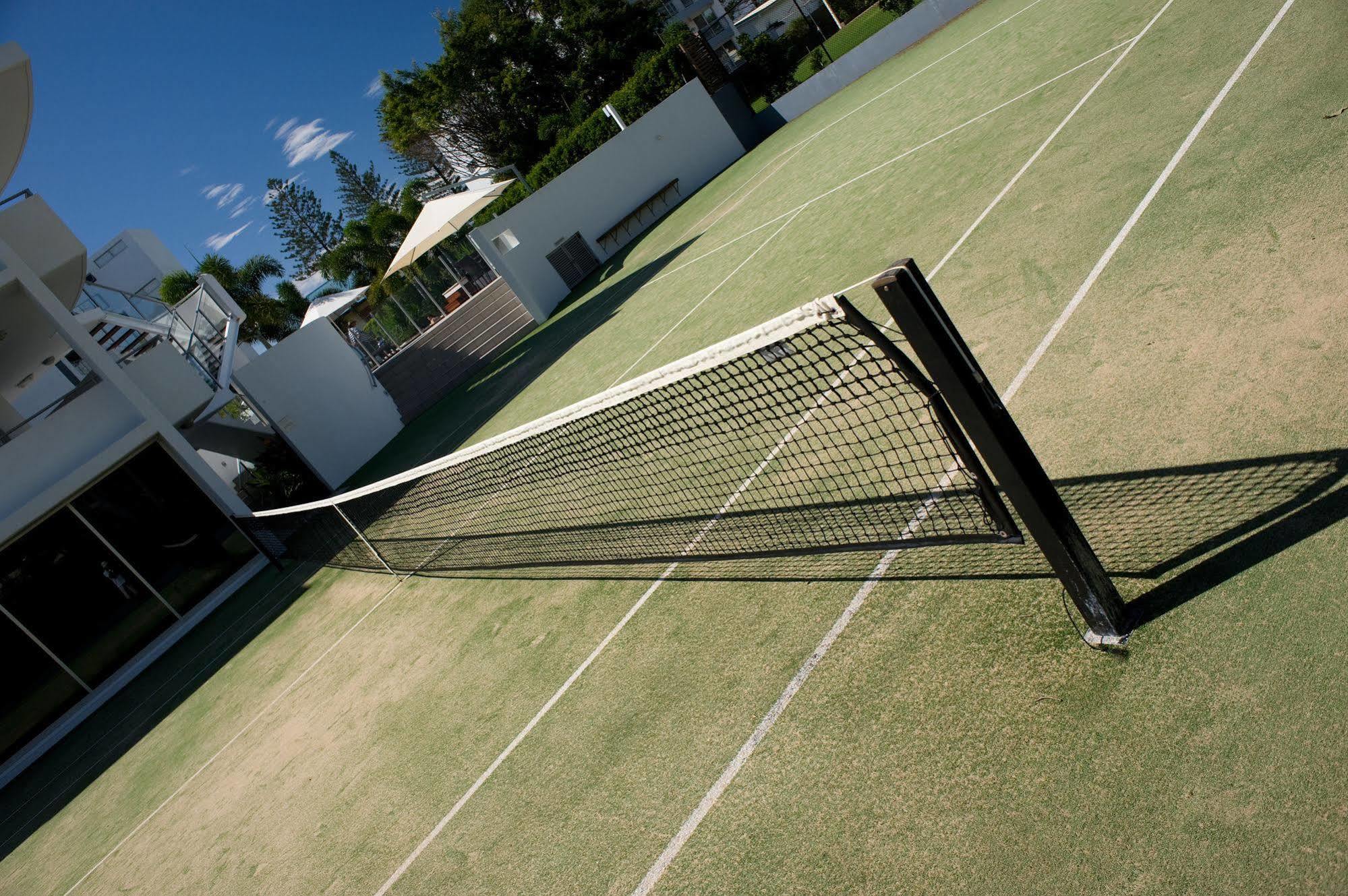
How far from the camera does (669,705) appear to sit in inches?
202

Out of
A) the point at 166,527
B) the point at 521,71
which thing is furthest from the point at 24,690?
the point at 521,71

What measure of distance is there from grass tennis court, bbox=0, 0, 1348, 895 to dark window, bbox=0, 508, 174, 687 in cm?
229

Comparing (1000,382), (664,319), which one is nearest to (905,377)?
(1000,382)

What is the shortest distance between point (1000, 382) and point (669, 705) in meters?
3.54

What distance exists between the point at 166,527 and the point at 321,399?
15.6ft

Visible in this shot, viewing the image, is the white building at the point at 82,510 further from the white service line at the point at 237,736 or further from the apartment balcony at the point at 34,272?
the white service line at the point at 237,736

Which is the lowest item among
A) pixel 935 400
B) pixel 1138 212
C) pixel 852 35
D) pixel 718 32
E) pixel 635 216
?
pixel 1138 212

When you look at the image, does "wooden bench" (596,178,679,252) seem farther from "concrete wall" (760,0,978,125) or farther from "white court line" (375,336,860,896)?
"white court line" (375,336,860,896)

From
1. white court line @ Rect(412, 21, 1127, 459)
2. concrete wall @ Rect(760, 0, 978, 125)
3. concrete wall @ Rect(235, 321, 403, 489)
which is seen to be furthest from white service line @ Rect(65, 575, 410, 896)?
concrete wall @ Rect(760, 0, 978, 125)

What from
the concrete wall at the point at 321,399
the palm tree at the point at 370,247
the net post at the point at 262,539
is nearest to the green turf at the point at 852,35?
the concrete wall at the point at 321,399

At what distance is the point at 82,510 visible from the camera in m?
13.2

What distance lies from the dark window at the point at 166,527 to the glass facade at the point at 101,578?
0.05ft

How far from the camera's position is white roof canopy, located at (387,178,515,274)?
974 inches

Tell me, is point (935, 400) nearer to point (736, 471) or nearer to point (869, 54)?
point (736, 471)
